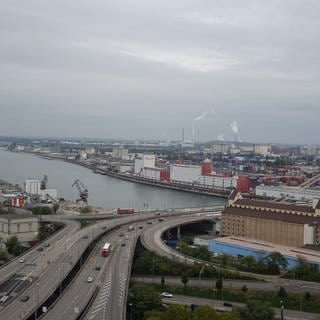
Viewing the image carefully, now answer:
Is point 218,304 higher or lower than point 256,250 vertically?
lower

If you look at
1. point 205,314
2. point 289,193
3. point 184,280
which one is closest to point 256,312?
point 205,314

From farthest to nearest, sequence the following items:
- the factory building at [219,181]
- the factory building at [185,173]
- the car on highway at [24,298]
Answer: the factory building at [185,173]
the factory building at [219,181]
the car on highway at [24,298]

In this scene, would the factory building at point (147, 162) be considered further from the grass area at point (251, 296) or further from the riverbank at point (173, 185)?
the grass area at point (251, 296)

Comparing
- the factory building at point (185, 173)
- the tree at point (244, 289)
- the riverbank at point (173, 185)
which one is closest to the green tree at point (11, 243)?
the tree at point (244, 289)

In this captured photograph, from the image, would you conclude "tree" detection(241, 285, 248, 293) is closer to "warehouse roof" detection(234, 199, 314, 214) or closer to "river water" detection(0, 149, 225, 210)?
"warehouse roof" detection(234, 199, 314, 214)

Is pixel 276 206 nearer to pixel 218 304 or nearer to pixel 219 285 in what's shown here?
pixel 219 285
